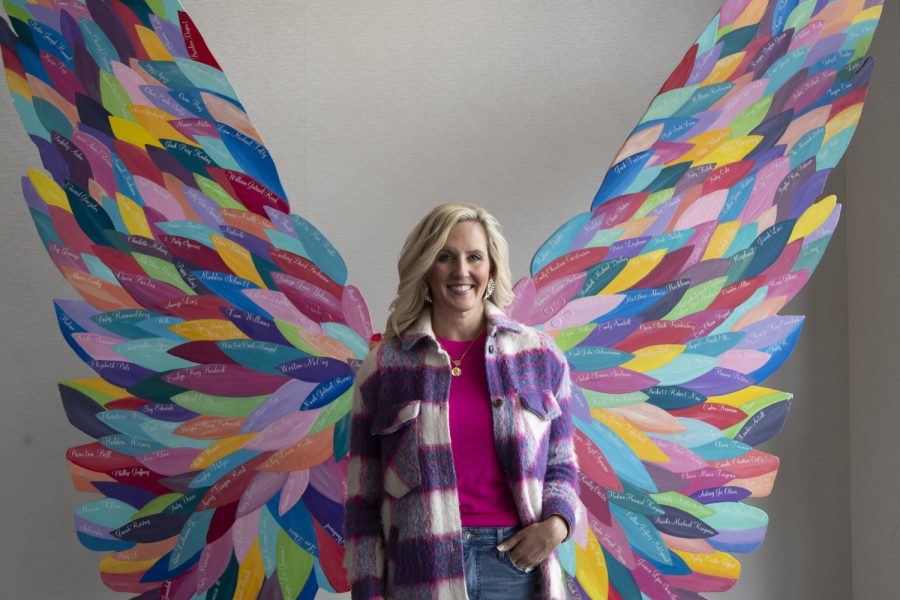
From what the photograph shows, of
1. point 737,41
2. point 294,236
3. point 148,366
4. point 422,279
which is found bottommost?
point 148,366

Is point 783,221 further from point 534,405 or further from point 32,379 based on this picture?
point 32,379

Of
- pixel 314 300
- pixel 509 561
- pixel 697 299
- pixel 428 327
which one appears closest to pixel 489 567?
pixel 509 561

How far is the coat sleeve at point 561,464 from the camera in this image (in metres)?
1.48

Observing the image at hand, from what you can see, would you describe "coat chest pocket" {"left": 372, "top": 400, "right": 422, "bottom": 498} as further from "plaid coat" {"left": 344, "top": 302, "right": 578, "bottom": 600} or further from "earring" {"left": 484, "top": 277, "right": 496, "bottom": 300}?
"earring" {"left": 484, "top": 277, "right": 496, "bottom": 300}

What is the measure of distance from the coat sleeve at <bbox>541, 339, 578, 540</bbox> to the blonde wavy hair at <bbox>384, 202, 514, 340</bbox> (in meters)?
0.21

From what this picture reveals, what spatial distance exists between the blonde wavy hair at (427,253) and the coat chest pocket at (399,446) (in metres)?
0.16

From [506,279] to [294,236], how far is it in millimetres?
624

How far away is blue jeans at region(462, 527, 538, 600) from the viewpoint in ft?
4.71

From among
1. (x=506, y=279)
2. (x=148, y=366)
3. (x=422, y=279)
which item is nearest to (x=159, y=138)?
(x=148, y=366)

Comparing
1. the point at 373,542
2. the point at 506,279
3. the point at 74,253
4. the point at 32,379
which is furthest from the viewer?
the point at 32,379

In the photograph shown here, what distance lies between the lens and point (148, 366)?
6.37 ft

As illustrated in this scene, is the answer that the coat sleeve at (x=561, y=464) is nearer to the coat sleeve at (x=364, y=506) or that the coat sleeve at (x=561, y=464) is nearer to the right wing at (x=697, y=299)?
the coat sleeve at (x=364, y=506)

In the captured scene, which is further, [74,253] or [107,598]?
[107,598]

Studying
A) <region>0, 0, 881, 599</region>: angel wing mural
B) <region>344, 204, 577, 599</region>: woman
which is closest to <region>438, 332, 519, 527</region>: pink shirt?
<region>344, 204, 577, 599</region>: woman
